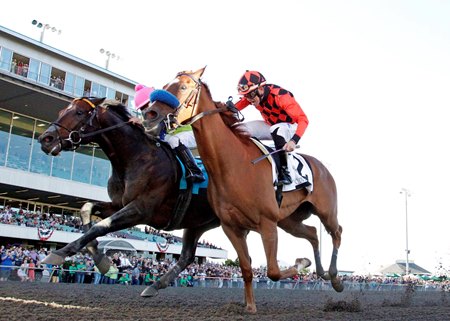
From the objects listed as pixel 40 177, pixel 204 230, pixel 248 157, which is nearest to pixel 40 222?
pixel 40 177

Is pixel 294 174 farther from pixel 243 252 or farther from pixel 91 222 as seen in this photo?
pixel 91 222

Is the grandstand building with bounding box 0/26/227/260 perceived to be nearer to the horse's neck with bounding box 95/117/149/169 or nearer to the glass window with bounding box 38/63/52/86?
the glass window with bounding box 38/63/52/86

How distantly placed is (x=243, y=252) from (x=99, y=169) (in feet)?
99.1

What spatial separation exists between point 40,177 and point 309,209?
26.8m

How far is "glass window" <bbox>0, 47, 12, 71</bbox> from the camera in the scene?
28.9 metres

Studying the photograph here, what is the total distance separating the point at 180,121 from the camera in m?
5.40

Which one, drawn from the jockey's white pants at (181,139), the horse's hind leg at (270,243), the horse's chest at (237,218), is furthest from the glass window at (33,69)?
the horse's hind leg at (270,243)

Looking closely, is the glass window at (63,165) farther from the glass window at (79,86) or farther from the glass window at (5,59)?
the glass window at (5,59)

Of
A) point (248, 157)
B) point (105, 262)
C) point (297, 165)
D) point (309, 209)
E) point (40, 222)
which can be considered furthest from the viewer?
point (40, 222)

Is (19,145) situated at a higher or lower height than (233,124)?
higher

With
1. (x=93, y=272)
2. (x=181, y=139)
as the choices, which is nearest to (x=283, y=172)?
(x=181, y=139)

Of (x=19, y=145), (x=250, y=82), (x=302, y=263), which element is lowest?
(x=302, y=263)

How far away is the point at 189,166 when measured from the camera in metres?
6.94

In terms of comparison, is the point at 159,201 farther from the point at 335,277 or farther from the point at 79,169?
the point at 79,169
